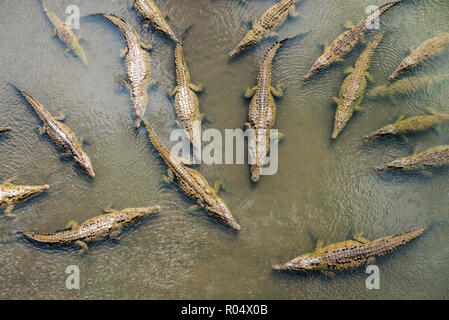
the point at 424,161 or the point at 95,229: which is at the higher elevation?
the point at 424,161

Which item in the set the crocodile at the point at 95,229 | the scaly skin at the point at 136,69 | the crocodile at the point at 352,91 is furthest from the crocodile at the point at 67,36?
the crocodile at the point at 352,91

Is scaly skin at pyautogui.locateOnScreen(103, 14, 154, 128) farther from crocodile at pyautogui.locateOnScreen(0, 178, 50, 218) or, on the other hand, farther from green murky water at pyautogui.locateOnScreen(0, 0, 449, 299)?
crocodile at pyautogui.locateOnScreen(0, 178, 50, 218)

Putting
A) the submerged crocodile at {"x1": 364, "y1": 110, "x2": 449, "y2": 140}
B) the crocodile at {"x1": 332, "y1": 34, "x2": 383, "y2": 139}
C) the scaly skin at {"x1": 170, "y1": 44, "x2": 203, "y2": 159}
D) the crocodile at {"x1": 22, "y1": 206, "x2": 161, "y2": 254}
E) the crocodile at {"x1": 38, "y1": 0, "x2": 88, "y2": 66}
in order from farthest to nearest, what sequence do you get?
the crocodile at {"x1": 38, "y1": 0, "x2": 88, "y2": 66}
the scaly skin at {"x1": 170, "y1": 44, "x2": 203, "y2": 159}
the crocodile at {"x1": 332, "y1": 34, "x2": 383, "y2": 139}
the submerged crocodile at {"x1": 364, "y1": 110, "x2": 449, "y2": 140}
the crocodile at {"x1": 22, "y1": 206, "x2": 161, "y2": 254}

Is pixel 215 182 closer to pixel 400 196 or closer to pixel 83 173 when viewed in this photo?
pixel 83 173

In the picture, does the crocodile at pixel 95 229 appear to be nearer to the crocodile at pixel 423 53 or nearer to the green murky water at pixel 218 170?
the green murky water at pixel 218 170

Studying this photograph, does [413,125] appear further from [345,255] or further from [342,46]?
[345,255]

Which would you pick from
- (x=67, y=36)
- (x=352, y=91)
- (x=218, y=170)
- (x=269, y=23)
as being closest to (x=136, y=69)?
(x=67, y=36)

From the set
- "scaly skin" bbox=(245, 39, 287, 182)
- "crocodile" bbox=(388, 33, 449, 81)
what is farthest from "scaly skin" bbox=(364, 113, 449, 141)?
"scaly skin" bbox=(245, 39, 287, 182)
